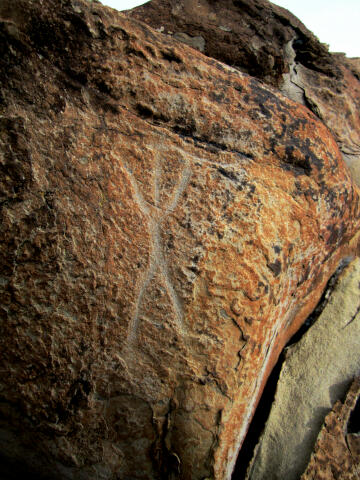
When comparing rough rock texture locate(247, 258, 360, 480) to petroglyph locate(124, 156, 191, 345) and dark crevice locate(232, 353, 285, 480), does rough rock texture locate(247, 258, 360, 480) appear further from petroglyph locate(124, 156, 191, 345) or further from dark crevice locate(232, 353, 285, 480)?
petroglyph locate(124, 156, 191, 345)

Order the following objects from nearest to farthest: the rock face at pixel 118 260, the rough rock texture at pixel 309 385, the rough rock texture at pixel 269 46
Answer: the rock face at pixel 118 260
the rough rock texture at pixel 309 385
the rough rock texture at pixel 269 46

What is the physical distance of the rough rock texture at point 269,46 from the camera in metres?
1.43

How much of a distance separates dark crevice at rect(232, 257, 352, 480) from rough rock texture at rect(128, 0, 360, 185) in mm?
634

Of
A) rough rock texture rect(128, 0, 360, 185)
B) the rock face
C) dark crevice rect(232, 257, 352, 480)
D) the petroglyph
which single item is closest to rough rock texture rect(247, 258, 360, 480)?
dark crevice rect(232, 257, 352, 480)

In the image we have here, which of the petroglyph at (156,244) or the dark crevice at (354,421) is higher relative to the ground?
the petroglyph at (156,244)

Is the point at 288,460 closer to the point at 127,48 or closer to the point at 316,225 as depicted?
the point at 316,225

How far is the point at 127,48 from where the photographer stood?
3.15ft

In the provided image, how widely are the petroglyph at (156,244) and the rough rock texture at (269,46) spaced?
2.54 feet

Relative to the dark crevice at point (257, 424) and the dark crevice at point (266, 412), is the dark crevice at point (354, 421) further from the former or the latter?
the dark crevice at point (257, 424)

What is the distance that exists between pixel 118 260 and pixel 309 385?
70 centimetres

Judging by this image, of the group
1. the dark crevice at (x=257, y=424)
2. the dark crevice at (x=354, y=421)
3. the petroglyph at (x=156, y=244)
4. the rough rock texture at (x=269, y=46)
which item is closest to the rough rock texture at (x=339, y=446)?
the dark crevice at (x=354, y=421)

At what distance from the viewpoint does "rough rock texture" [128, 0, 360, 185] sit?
56.4 inches

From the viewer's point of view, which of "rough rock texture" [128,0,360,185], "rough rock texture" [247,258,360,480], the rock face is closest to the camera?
the rock face

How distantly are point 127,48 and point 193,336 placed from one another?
0.77 metres
